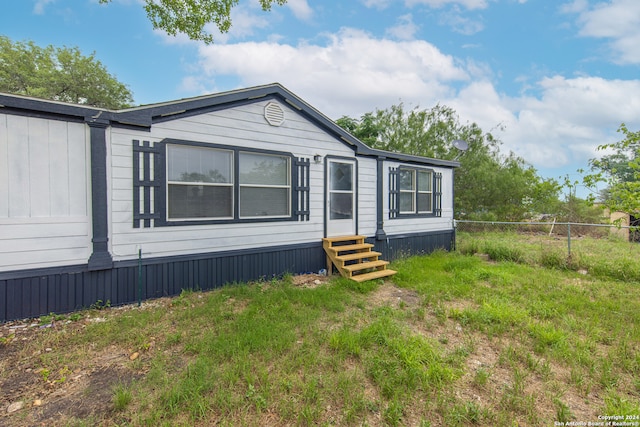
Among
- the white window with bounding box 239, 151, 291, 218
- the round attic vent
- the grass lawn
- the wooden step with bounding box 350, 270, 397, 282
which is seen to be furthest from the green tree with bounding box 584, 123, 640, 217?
the round attic vent

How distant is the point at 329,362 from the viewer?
8.21 ft

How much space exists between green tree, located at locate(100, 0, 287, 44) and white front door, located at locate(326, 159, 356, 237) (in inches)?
134

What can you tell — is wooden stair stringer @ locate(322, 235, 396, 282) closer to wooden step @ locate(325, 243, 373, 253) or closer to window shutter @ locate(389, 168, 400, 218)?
wooden step @ locate(325, 243, 373, 253)

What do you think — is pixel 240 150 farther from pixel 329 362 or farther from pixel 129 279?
pixel 329 362

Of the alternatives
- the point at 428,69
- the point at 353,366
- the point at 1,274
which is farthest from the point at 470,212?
the point at 1,274

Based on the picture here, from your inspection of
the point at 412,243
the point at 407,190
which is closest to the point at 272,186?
the point at 407,190

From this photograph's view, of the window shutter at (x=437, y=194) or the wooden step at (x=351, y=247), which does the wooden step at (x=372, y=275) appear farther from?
the window shutter at (x=437, y=194)

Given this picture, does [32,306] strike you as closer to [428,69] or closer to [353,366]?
[353,366]

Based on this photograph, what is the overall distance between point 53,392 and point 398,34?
37.5ft

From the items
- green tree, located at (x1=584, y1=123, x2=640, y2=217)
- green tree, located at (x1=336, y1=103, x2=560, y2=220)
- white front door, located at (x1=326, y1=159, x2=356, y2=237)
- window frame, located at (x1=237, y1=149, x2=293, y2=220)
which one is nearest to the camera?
green tree, located at (x1=584, y1=123, x2=640, y2=217)

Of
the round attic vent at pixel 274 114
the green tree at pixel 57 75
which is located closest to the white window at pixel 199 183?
the round attic vent at pixel 274 114

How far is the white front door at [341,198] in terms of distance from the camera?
6031mm

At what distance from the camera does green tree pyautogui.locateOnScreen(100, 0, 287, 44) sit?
552cm

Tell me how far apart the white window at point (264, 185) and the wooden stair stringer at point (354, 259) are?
46.5 inches
